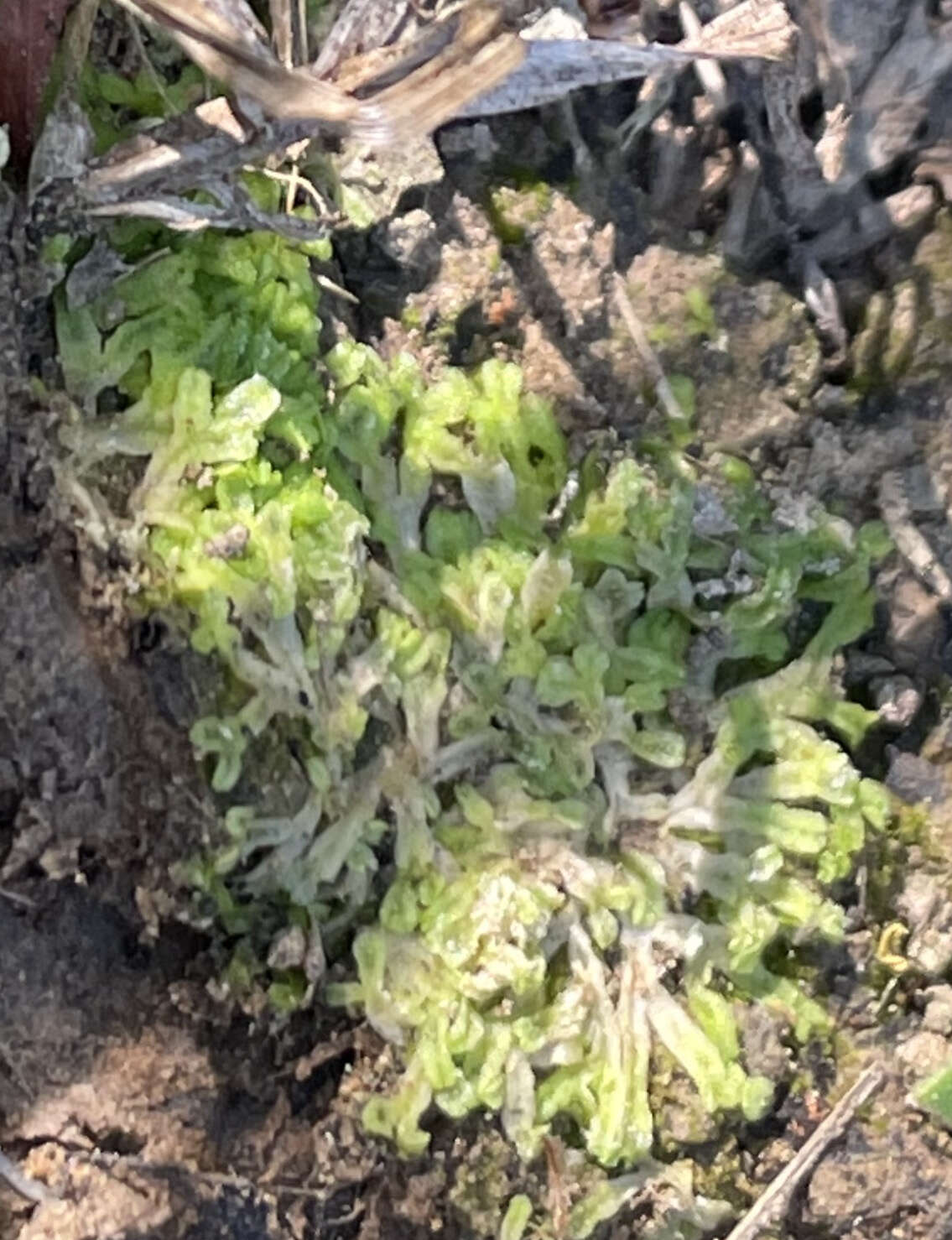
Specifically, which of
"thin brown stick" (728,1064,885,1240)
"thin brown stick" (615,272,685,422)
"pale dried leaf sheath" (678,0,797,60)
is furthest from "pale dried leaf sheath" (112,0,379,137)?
"thin brown stick" (728,1064,885,1240)

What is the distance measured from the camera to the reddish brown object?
1.67 m

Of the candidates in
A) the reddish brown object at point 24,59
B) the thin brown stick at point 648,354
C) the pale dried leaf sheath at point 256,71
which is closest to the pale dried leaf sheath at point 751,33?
the thin brown stick at point 648,354

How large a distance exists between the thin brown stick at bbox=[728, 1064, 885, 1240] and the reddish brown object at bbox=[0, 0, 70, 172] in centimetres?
186

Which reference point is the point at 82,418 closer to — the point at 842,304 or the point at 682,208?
the point at 682,208

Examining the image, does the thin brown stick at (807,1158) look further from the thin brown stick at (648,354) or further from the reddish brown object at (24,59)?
the reddish brown object at (24,59)

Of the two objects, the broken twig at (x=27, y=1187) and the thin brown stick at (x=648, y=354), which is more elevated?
the thin brown stick at (x=648, y=354)

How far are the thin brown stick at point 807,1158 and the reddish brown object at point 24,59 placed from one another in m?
1.86

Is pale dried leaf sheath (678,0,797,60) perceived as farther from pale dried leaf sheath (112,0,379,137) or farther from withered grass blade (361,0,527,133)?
pale dried leaf sheath (112,0,379,137)

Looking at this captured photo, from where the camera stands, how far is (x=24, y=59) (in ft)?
5.54

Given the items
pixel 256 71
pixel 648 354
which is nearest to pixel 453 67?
pixel 256 71

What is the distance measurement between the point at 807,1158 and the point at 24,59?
1958 millimetres

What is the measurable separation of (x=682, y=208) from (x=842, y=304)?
305 millimetres

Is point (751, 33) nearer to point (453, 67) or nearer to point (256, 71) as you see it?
point (453, 67)

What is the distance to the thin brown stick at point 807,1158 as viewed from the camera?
212cm
